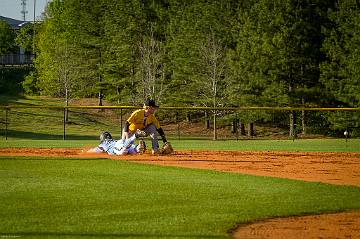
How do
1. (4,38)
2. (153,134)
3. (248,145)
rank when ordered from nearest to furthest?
1. (153,134)
2. (248,145)
3. (4,38)

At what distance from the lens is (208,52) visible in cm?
4712

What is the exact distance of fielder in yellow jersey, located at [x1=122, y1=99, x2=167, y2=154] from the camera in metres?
19.0

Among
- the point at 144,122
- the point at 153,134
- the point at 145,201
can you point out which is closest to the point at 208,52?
the point at 153,134

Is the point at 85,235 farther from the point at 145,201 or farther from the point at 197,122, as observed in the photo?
the point at 197,122

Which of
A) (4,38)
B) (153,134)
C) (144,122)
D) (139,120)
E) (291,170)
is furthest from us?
(4,38)

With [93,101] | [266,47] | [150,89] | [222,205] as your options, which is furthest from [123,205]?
[93,101]

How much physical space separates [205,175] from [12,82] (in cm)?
6232

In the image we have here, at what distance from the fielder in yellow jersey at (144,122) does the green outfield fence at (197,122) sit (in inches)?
793

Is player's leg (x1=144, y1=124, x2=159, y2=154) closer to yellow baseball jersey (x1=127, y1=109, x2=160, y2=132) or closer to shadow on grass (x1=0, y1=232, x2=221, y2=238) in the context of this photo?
yellow baseball jersey (x1=127, y1=109, x2=160, y2=132)

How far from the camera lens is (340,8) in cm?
4481

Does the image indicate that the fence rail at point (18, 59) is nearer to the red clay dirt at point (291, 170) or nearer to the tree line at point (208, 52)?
the tree line at point (208, 52)

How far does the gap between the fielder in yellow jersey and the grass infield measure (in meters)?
3.75

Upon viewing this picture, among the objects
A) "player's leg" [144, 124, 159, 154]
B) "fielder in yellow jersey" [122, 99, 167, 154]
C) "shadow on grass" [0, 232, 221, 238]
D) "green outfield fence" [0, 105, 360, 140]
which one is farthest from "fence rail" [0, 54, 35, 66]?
"shadow on grass" [0, 232, 221, 238]

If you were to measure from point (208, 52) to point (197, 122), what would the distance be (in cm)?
675
